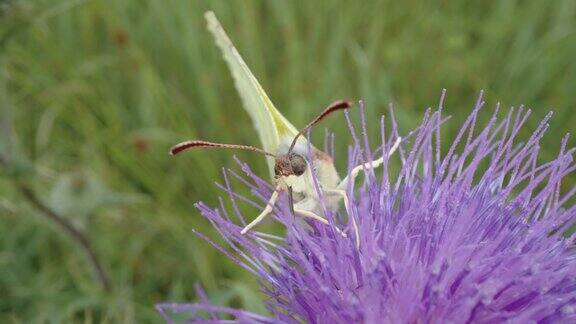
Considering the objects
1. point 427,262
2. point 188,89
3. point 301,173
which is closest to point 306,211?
point 301,173

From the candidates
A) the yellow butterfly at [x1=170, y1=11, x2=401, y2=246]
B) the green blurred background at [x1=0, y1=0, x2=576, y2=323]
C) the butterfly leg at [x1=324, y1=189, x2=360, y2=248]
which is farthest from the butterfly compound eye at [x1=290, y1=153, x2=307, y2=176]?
the green blurred background at [x1=0, y1=0, x2=576, y2=323]

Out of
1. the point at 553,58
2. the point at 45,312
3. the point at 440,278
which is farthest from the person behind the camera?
the point at 553,58

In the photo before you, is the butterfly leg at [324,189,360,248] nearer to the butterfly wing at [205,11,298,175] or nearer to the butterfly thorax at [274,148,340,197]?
the butterfly thorax at [274,148,340,197]

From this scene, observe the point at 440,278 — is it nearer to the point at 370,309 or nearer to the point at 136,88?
the point at 370,309

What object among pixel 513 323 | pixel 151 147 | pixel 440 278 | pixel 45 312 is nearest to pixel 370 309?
pixel 440 278

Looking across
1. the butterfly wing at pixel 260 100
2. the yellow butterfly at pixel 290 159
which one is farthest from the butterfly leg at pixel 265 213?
the butterfly wing at pixel 260 100

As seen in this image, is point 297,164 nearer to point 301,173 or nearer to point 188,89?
point 301,173
